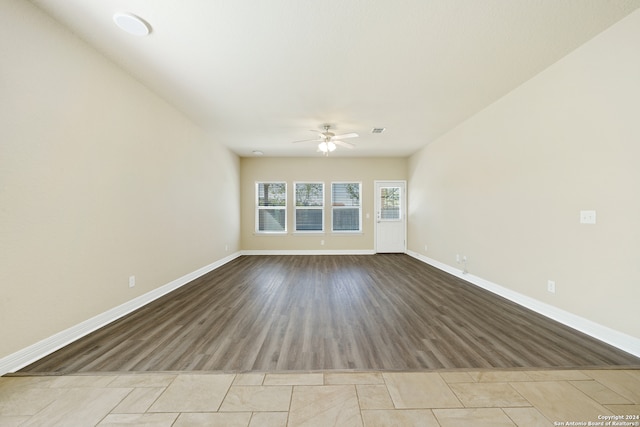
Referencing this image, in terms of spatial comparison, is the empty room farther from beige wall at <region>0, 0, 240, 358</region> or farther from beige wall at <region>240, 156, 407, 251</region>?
beige wall at <region>240, 156, 407, 251</region>

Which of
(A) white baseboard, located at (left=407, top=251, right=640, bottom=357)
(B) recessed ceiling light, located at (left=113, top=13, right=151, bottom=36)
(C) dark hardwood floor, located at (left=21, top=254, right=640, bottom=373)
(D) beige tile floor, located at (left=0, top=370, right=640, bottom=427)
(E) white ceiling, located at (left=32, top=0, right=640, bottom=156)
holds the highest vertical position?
(E) white ceiling, located at (left=32, top=0, right=640, bottom=156)

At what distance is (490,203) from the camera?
3605 mm

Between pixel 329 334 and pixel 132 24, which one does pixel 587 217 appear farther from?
pixel 132 24

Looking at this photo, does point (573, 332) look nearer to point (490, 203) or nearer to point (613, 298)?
point (613, 298)

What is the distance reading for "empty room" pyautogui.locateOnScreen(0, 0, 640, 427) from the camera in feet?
5.09

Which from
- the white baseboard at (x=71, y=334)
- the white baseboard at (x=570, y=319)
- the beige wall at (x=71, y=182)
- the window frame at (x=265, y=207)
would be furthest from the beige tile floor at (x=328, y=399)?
the window frame at (x=265, y=207)

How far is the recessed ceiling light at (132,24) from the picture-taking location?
1.95 m

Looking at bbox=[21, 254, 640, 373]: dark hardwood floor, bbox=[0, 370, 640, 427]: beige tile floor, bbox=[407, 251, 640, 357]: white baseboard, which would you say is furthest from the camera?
bbox=[407, 251, 640, 357]: white baseboard

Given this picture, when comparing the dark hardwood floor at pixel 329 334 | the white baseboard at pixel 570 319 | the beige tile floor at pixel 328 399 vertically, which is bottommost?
the dark hardwood floor at pixel 329 334

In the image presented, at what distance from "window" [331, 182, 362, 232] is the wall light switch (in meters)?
4.74

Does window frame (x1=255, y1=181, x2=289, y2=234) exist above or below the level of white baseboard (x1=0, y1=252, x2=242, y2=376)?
above

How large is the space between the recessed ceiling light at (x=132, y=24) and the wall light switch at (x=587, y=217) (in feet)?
14.1

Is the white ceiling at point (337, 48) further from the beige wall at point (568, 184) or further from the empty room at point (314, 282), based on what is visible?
the beige wall at point (568, 184)

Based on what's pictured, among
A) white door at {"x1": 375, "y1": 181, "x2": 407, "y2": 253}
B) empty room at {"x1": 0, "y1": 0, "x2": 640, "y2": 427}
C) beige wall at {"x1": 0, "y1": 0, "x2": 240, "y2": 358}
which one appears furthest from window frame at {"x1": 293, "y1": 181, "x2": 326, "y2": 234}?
beige wall at {"x1": 0, "y1": 0, "x2": 240, "y2": 358}
